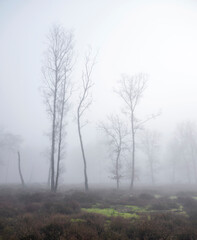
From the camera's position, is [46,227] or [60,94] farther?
[60,94]

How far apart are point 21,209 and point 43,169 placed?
93238 mm

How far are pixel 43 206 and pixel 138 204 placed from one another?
6.82 metres

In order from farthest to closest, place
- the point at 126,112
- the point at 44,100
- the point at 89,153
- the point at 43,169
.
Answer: the point at 43,169 < the point at 89,153 < the point at 126,112 < the point at 44,100

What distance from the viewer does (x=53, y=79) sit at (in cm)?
1827

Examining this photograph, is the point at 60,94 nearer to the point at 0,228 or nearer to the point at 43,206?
the point at 43,206

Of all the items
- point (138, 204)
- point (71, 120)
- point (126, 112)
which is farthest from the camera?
point (126, 112)

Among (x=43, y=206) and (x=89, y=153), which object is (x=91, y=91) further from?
(x=89, y=153)

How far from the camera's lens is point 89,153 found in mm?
66688

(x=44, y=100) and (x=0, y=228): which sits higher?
(x=44, y=100)

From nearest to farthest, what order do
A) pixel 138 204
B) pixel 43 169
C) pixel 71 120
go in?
pixel 138 204 < pixel 71 120 < pixel 43 169

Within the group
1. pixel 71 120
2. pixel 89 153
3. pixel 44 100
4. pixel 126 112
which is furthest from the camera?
pixel 89 153

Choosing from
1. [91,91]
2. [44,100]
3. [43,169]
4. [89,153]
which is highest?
[91,91]

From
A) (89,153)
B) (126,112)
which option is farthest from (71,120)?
(89,153)

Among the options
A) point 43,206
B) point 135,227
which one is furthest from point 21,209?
point 135,227
